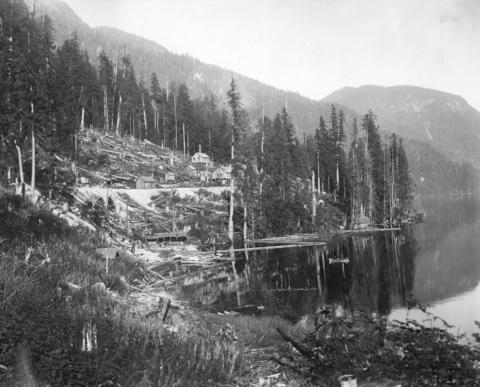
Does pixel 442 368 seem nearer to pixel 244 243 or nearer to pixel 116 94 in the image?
pixel 244 243

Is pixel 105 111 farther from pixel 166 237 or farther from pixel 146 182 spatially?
pixel 166 237

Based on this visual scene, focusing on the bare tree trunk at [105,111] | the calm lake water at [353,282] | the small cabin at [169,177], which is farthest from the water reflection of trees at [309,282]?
the bare tree trunk at [105,111]

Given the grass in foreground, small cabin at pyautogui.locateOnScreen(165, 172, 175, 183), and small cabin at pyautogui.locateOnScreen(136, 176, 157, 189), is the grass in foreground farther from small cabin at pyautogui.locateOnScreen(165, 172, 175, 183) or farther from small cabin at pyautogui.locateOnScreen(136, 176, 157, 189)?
Result: small cabin at pyautogui.locateOnScreen(165, 172, 175, 183)

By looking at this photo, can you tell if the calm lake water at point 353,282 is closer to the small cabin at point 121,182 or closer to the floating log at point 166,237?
the floating log at point 166,237

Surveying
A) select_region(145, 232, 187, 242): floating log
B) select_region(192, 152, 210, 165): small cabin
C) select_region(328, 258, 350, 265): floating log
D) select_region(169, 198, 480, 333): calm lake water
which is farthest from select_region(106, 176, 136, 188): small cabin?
select_region(328, 258, 350, 265): floating log

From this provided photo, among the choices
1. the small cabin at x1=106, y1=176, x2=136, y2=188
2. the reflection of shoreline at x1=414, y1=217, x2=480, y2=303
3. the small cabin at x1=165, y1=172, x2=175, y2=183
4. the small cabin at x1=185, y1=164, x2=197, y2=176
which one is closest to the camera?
the reflection of shoreline at x1=414, y1=217, x2=480, y2=303

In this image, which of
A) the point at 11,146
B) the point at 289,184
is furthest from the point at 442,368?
the point at 289,184

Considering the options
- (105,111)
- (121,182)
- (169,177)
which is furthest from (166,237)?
(105,111)
